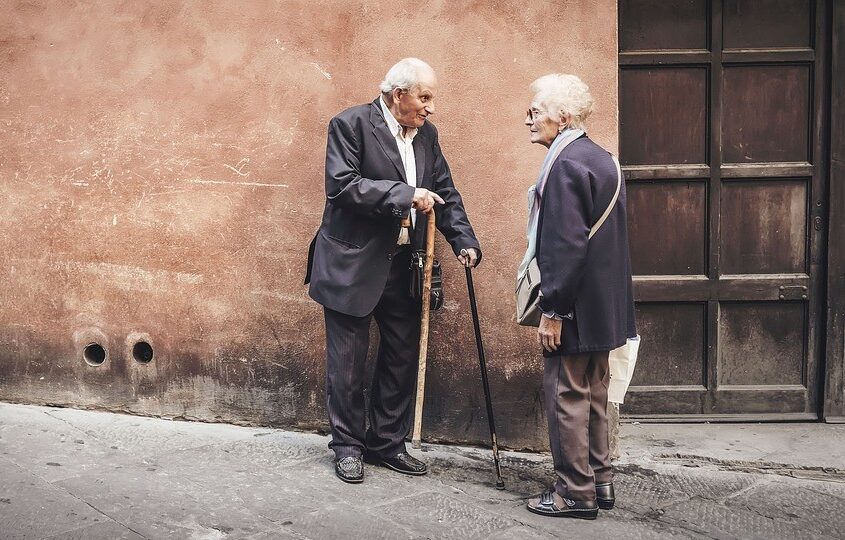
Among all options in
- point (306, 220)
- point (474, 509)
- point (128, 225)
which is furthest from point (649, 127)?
point (128, 225)

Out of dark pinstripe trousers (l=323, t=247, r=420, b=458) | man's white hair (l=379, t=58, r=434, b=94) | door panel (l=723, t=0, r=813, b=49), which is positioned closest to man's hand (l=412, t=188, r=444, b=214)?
dark pinstripe trousers (l=323, t=247, r=420, b=458)

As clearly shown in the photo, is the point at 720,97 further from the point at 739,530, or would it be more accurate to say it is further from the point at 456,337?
the point at 739,530

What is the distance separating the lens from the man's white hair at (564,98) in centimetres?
366

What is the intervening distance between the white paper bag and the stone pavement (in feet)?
1.57

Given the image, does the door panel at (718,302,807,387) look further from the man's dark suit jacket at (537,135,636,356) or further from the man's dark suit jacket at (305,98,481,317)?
the man's dark suit jacket at (305,98,481,317)

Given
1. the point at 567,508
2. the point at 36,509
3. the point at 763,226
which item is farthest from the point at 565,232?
the point at 36,509

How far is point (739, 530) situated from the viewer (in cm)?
363

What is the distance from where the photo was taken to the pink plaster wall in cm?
447

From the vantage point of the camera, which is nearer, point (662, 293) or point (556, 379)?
point (556, 379)

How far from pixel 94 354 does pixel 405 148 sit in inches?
81.3

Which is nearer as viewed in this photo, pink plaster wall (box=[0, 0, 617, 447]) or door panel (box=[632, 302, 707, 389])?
pink plaster wall (box=[0, 0, 617, 447])

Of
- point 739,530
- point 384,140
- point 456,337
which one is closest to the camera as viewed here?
point 739,530

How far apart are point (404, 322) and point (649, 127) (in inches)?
66.7

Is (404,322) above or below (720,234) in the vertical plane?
below
